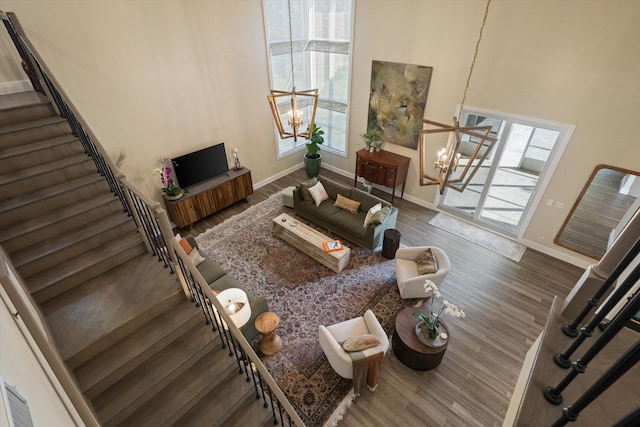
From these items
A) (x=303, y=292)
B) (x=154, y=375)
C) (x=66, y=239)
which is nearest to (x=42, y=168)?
(x=66, y=239)

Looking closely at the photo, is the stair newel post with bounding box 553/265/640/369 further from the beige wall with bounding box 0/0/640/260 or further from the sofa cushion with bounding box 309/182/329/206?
the sofa cushion with bounding box 309/182/329/206

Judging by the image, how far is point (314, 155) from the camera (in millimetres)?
8508

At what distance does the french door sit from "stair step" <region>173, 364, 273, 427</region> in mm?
5356

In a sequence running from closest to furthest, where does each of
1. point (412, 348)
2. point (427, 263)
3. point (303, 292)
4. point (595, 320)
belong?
1. point (595, 320)
2. point (412, 348)
3. point (427, 263)
4. point (303, 292)

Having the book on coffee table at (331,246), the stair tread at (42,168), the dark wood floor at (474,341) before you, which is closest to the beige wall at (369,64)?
the dark wood floor at (474,341)

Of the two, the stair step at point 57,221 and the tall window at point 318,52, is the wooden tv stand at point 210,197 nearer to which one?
the tall window at point 318,52

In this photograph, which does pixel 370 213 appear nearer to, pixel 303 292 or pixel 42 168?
pixel 303 292

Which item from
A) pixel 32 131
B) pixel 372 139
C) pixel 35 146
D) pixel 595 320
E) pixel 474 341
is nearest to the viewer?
pixel 595 320

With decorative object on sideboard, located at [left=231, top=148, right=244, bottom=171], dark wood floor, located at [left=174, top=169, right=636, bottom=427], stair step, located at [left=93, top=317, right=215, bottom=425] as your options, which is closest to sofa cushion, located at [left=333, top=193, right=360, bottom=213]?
dark wood floor, located at [left=174, top=169, right=636, bottom=427]

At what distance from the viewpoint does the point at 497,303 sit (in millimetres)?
5141

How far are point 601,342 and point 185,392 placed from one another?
10.2 ft

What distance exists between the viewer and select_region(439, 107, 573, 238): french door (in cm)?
550

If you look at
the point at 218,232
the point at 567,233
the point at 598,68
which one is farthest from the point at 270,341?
the point at 598,68

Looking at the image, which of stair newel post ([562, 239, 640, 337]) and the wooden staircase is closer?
stair newel post ([562, 239, 640, 337])
